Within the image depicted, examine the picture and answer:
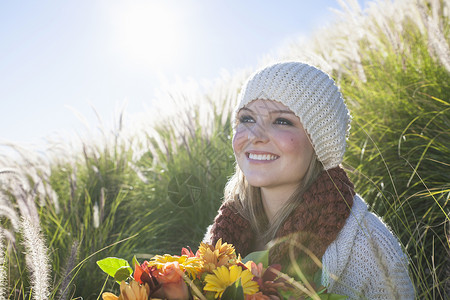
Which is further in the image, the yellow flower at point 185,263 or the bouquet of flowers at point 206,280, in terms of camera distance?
the yellow flower at point 185,263

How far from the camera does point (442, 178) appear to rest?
120 inches

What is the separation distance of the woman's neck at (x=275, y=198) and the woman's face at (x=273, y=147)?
0.09ft

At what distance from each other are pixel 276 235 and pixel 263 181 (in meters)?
0.26

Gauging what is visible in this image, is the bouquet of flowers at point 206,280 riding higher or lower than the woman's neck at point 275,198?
higher

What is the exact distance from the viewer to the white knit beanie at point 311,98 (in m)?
2.12

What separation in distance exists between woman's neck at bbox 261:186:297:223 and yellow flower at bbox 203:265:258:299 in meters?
1.04

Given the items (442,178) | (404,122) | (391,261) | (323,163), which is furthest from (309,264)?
(404,122)

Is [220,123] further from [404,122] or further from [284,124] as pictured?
[284,124]

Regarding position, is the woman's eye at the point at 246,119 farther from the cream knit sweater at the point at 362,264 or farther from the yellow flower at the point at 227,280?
the yellow flower at the point at 227,280

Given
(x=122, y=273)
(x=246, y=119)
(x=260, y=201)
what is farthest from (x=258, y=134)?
(x=122, y=273)

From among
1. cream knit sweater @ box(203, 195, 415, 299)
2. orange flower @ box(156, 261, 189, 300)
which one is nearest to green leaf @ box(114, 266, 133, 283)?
orange flower @ box(156, 261, 189, 300)

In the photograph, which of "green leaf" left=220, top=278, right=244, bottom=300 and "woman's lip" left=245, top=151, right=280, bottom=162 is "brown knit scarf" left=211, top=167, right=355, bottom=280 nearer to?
"woman's lip" left=245, top=151, right=280, bottom=162

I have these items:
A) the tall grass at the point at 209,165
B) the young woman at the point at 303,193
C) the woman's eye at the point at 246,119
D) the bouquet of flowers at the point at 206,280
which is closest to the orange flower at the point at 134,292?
the bouquet of flowers at the point at 206,280

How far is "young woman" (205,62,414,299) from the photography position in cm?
192
